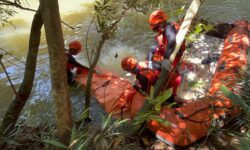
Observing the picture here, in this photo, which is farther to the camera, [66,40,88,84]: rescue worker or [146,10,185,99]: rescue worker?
[66,40,88,84]: rescue worker

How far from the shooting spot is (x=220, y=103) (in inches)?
152

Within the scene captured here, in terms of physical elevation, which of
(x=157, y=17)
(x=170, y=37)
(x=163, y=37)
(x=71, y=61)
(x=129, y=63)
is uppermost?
(x=157, y=17)

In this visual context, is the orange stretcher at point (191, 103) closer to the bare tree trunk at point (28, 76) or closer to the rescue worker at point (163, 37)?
the rescue worker at point (163, 37)

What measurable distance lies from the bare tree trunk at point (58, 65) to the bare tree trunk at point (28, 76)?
0.75 meters

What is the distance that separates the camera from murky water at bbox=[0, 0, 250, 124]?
6.05 meters

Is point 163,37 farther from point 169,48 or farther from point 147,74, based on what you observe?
point 169,48

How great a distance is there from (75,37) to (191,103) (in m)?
5.51

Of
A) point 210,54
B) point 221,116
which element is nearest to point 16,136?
point 221,116

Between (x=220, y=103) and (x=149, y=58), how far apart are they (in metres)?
1.64

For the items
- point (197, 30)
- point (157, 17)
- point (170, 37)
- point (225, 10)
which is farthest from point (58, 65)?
point (225, 10)

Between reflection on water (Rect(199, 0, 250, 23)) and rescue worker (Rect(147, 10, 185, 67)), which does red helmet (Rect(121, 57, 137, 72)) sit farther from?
reflection on water (Rect(199, 0, 250, 23))

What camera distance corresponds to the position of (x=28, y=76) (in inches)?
145

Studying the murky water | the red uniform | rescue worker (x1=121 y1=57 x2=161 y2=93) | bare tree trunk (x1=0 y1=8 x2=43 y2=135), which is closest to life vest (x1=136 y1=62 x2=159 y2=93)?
rescue worker (x1=121 y1=57 x2=161 y2=93)

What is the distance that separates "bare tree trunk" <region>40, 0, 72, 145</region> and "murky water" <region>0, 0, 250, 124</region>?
253 cm
